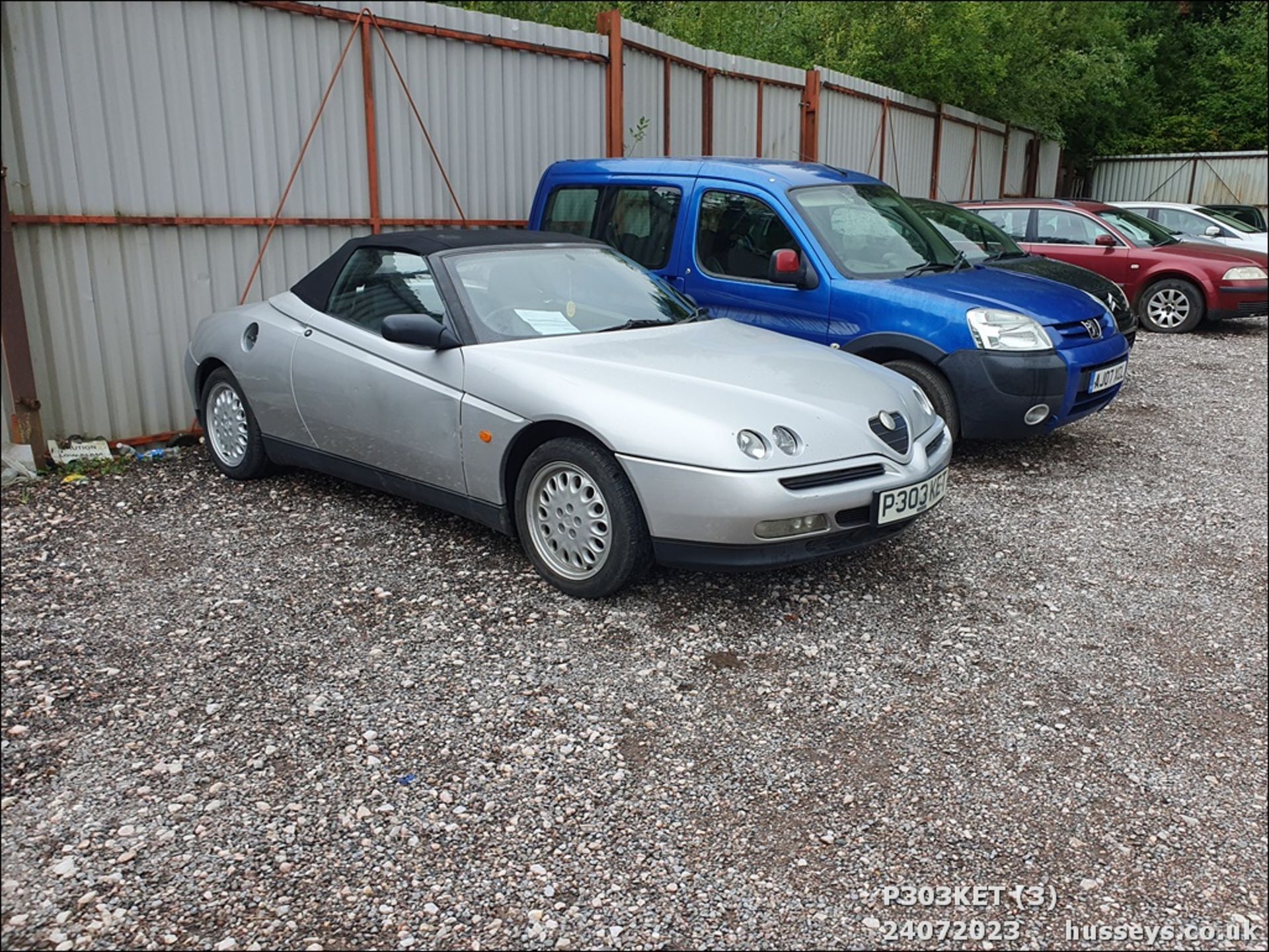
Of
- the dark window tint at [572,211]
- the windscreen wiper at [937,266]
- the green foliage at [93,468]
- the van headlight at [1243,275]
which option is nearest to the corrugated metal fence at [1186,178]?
the van headlight at [1243,275]

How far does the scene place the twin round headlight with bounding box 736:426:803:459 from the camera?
13.0ft

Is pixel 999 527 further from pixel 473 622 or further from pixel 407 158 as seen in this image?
pixel 407 158

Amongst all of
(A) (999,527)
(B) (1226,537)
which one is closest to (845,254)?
(A) (999,527)

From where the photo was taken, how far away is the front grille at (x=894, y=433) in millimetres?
4320

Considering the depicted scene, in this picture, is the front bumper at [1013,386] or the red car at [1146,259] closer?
the front bumper at [1013,386]

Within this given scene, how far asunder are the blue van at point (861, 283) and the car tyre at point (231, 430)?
2.71 meters

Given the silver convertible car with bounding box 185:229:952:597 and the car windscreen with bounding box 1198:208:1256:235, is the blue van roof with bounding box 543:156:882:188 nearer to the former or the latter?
the silver convertible car with bounding box 185:229:952:597

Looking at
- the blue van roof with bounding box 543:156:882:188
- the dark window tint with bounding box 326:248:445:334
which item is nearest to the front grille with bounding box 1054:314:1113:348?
the blue van roof with bounding box 543:156:882:188

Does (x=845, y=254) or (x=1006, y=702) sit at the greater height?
(x=845, y=254)

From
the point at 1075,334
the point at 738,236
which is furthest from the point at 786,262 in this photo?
the point at 1075,334

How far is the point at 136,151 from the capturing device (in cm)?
626

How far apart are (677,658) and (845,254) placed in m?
3.52

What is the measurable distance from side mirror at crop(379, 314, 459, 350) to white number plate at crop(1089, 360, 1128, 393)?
13.0 ft

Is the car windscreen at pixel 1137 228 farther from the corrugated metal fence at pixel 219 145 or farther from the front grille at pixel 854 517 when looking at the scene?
the front grille at pixel 854 517
